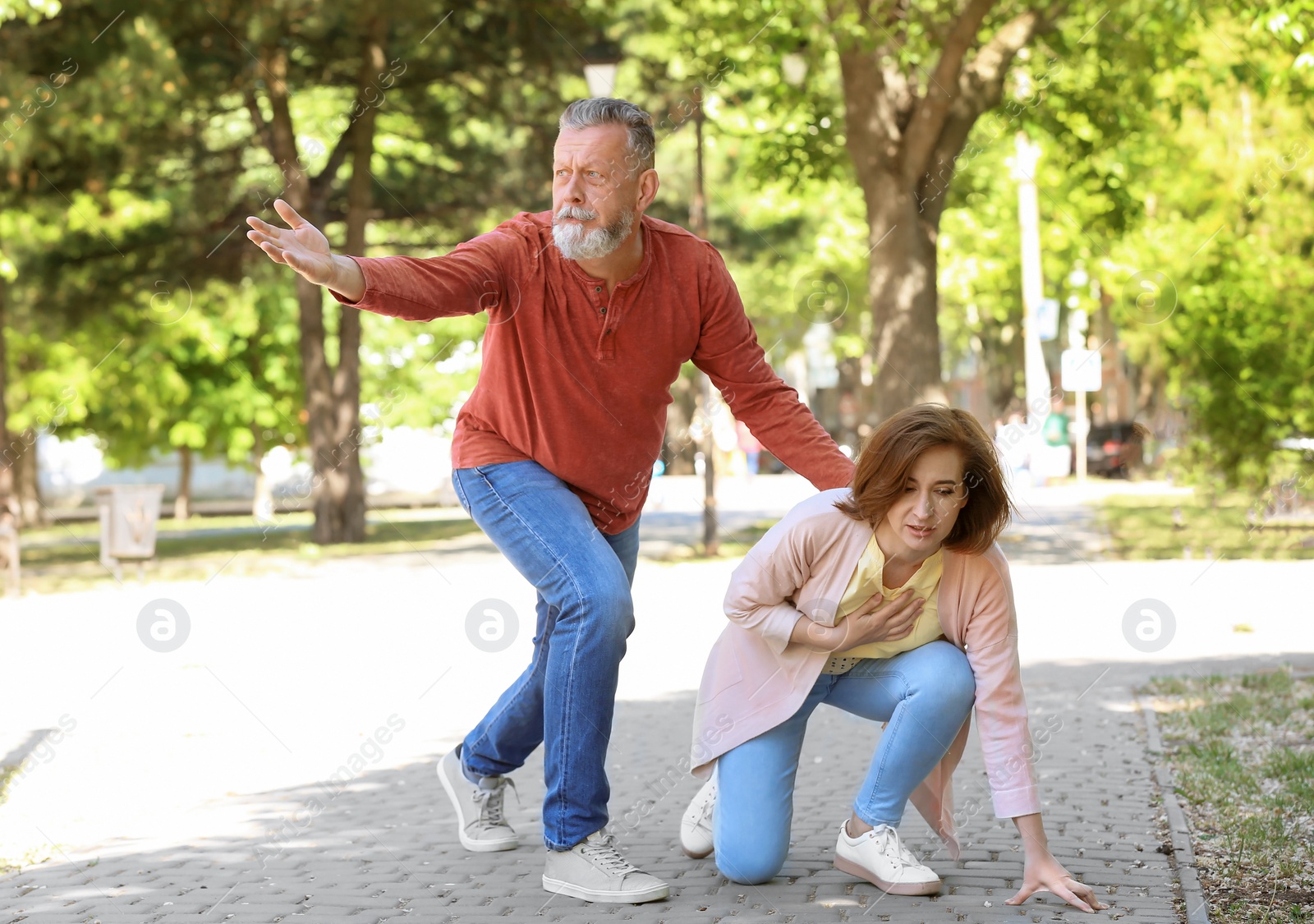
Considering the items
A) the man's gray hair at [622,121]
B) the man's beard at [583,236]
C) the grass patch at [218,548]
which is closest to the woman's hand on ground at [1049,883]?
the man's beard at [583,236]

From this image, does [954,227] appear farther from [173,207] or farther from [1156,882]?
[1156,882]

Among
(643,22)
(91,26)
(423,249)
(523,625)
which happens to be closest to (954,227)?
(643,22)

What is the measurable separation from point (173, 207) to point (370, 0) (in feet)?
19.0

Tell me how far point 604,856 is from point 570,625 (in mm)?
631

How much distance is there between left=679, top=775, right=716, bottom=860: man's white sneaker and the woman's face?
1.12 meters

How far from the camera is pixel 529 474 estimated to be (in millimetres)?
4207

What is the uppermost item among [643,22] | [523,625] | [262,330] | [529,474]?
[643,22]

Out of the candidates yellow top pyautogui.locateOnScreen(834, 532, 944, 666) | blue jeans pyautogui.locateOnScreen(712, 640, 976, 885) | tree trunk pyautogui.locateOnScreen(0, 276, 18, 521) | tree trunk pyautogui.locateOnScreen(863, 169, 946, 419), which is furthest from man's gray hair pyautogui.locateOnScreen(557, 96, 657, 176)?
tree trunk pyautogui.locateOnScreen(0, 276, 18, 521)

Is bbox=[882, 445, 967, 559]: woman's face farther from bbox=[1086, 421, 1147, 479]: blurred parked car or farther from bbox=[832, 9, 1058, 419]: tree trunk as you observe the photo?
bbox=[1086, 421, 1147, 479]: blurred parked car

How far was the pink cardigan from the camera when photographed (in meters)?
3.98

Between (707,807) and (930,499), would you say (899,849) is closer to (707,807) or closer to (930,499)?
(707,807)

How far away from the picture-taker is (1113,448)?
38.5 metres

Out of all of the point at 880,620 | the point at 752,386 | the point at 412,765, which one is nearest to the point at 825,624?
the point at 880,620

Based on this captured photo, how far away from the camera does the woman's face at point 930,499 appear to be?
3877mm
